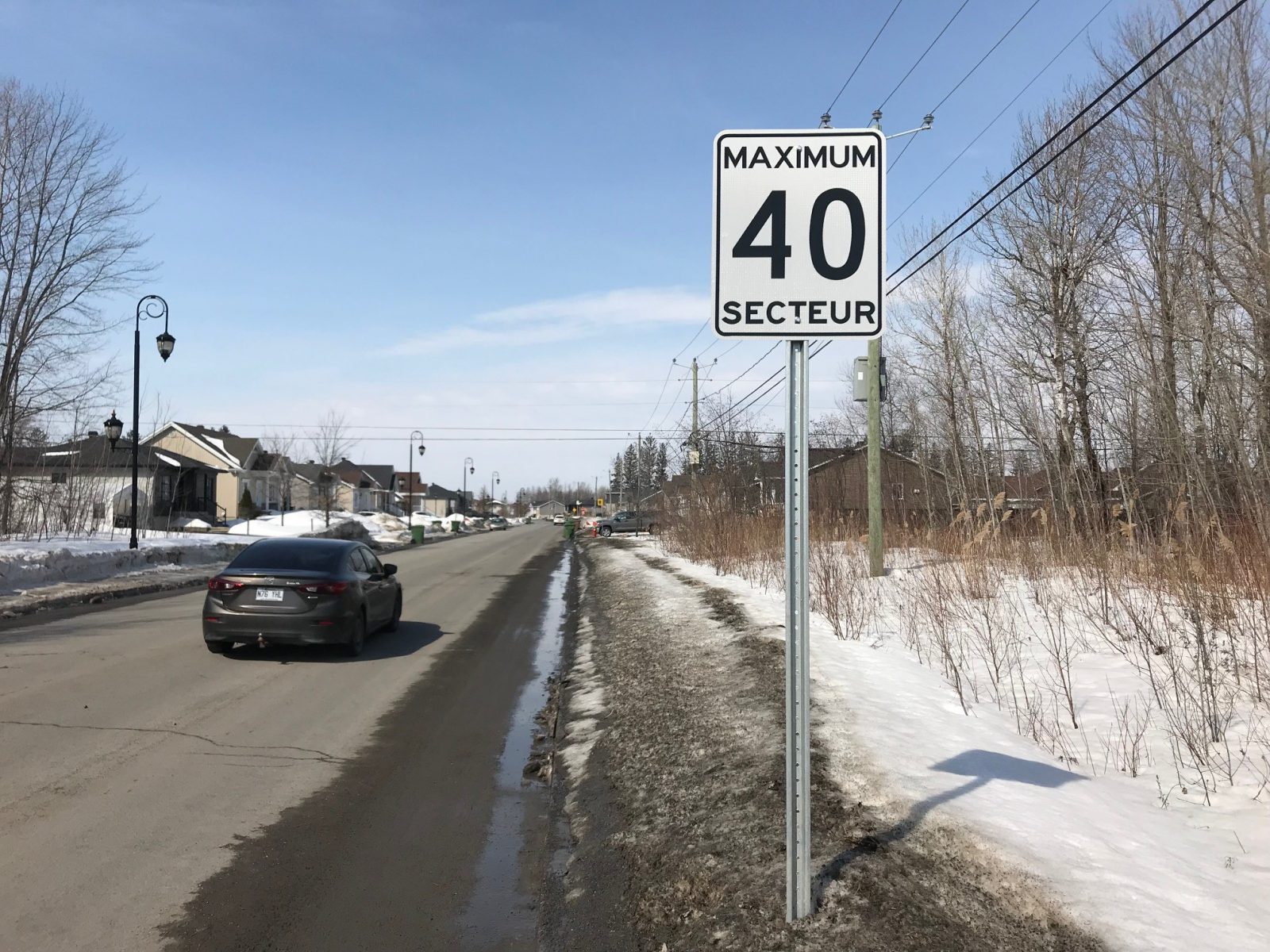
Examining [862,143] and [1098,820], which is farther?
[1098,820]

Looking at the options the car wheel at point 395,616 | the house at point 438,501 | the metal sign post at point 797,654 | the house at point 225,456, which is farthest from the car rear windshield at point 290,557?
the house at point 438,501

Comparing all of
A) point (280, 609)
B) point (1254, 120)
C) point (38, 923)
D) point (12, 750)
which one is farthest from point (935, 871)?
point (1254, 120)

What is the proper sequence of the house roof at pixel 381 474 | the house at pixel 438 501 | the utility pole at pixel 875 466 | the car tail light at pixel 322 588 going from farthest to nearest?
the house at pixel 438 501 < the house roof at pixel 381 474 < the utility pole at pixel 875 466 < the car tail light at pixel 322 588

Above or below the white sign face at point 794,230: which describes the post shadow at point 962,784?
below

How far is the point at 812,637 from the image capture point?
10242 mm

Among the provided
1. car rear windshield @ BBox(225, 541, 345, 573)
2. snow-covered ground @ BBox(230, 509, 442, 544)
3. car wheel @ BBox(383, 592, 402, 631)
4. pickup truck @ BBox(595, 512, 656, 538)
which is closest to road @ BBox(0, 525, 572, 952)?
car rear windshield @ BBox(225, 541, 345, 573)

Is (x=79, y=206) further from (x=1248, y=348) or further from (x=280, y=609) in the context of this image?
(x=1248, y=348)

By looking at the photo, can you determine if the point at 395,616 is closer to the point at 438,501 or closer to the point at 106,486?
the point at 106,486

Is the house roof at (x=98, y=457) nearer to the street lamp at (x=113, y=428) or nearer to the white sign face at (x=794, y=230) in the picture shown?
the street lamp at (x=113, y=428)

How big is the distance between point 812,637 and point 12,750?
7455mm

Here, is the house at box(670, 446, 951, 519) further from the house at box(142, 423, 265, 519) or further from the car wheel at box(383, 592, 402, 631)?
the house at box(142, 423, 265, 519)

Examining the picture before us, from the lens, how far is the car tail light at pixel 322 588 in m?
10.7

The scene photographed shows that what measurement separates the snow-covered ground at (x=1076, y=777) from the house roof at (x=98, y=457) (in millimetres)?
27511

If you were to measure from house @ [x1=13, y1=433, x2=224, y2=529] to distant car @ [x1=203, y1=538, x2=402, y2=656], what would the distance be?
18.7 metres
